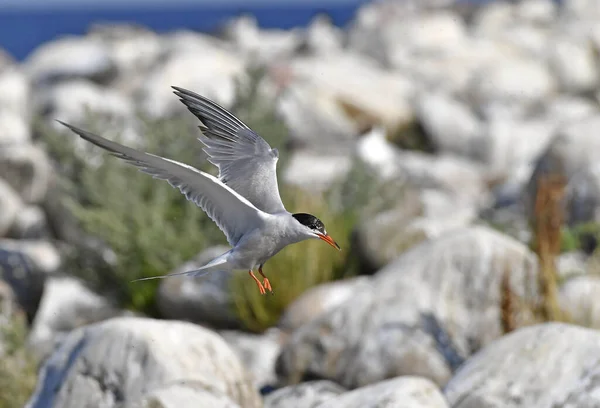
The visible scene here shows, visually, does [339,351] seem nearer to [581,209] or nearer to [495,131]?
[581,209]

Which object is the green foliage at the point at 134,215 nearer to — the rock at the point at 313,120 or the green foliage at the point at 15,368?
the green foliage at the point at 15,368

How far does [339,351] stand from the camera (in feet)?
17.4

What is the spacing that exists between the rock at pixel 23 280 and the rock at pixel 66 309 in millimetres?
257

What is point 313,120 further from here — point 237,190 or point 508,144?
point 237,190

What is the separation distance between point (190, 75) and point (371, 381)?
380 inches

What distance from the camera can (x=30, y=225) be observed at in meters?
8.92

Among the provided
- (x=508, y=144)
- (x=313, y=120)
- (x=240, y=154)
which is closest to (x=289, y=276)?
(x=240, y=154)

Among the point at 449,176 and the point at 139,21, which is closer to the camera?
the point at 449,176

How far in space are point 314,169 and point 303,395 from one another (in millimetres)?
5256

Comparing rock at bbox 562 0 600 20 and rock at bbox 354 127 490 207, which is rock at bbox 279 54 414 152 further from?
rock at bbox 562 0 600 20

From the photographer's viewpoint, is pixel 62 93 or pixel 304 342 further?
pixel 62 93

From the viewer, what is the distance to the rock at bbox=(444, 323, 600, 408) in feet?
13.2

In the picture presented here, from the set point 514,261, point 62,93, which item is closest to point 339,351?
point 514,261

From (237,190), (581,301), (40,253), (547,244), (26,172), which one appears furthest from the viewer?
(26,172)
